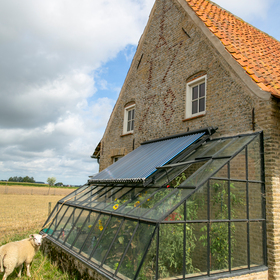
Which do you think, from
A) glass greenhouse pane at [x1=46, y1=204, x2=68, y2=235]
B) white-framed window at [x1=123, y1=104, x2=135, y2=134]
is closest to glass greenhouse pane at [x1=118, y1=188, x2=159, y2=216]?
glass greenhouse pane at [x1=46, y1=204, x2=68, y2=235]

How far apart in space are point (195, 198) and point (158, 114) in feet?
16.8

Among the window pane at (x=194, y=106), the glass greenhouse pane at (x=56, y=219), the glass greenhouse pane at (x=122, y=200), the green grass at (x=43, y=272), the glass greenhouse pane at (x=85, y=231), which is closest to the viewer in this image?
the glass greenhouse pane at (x=122, y=200)

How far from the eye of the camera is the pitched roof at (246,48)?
20.7 ft

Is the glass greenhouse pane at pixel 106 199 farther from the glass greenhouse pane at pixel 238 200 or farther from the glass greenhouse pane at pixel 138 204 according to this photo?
the glass greenhouse pane at pixel 238 200

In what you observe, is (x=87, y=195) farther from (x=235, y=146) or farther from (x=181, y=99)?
(x=235, y=146)

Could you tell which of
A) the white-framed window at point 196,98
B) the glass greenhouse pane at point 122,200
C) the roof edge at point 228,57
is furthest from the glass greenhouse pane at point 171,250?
the white-framed window at point 196,98

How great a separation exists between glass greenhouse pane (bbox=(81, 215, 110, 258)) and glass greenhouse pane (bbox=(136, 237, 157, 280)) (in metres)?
1.83

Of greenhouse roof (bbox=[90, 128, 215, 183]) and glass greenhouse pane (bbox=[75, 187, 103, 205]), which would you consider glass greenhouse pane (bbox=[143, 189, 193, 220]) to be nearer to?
greenhouse roof (bbox=[90, 128, 215, 183])

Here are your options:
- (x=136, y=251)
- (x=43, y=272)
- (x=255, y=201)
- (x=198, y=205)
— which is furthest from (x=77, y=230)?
(x=255, y=201)

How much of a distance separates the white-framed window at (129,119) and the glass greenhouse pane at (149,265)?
24.3ft

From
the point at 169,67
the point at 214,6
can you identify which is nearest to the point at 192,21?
the point at 169,67

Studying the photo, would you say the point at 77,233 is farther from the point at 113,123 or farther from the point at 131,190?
the point at 113,123

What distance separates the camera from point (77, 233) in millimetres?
6938

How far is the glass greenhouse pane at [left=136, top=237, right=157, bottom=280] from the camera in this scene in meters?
4.38
